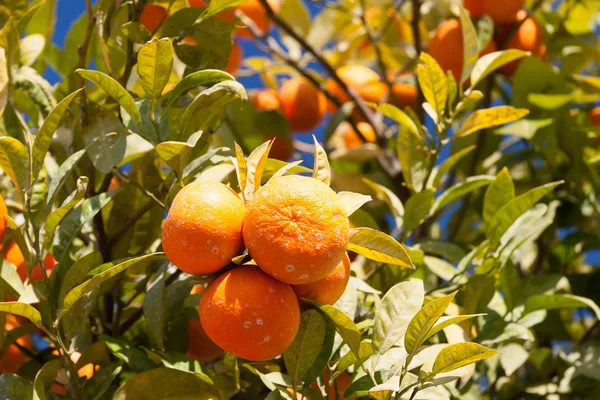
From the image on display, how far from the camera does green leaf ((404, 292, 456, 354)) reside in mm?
832

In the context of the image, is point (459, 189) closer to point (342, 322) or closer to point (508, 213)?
point (508, 213)

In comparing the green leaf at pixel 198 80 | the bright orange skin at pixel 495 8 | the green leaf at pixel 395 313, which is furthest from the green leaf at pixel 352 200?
the bright orange skin at pixel 495 8

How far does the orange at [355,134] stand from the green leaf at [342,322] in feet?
3.19

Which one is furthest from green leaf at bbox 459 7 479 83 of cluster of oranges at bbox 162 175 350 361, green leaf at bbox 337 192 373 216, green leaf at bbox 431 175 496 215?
cluster of oranges at bbox 162 175 350 361

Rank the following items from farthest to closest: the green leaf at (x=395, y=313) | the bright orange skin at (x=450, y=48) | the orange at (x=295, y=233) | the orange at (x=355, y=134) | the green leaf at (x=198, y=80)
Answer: the orange at (x=355, y=134) < the bright orange skin at (x=450, y=48) < the green leaf at (x=198, y=80) < the green leaf at (x=395, y=313) < the orange at (x=295, y=233)

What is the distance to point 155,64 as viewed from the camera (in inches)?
38.0

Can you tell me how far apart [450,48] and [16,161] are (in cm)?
90

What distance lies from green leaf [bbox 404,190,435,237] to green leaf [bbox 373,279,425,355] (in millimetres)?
272

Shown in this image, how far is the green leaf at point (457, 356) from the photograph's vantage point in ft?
2.71

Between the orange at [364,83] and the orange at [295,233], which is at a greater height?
the orange at [295,233]

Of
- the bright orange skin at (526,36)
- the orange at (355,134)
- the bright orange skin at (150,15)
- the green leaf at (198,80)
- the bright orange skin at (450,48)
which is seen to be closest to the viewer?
the green leaf at (198,80)

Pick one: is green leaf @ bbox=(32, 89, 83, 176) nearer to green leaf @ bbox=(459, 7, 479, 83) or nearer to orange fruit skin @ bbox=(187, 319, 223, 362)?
orange fruit skin @ bbox=(187, 319, 223, 362)

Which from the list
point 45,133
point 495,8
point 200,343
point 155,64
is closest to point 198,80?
point 155,64

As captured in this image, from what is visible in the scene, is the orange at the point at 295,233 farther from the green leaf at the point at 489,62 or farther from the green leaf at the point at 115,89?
the green leaf at the point at 489,62
